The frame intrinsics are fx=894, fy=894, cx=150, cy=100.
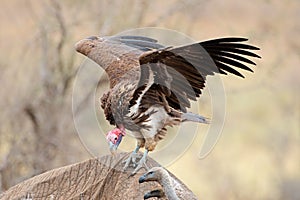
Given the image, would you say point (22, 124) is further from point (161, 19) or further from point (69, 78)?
point (161, 19)

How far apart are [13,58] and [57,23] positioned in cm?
108

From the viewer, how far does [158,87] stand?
244 inches

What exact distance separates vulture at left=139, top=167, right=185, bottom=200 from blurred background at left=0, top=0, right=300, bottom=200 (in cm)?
403

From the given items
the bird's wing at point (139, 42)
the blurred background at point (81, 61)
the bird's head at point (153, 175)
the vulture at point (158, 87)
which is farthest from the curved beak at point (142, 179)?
the blurred background at point (81, 61)

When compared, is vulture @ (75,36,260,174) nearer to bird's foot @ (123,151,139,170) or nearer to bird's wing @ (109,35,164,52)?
bird's foot @ (123,151,139,170)

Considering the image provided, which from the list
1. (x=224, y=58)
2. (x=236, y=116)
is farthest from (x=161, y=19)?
(x=236, y=116)

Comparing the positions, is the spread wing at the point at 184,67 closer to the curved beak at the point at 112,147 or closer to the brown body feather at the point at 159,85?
the brown body feather at the point at 159,85

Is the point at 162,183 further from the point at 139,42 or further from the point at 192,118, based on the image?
the point at 139,42

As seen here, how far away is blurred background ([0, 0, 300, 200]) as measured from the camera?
33.1 feet

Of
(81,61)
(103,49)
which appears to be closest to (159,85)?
(103,49)

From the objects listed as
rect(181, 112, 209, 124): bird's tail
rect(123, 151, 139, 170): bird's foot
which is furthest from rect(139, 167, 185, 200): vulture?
rect(181, 112, 209, 124): bird's tail

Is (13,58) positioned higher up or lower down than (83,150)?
higher up

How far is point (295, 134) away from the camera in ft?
50.2

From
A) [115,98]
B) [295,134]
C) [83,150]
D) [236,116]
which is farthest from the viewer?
[236,116]
